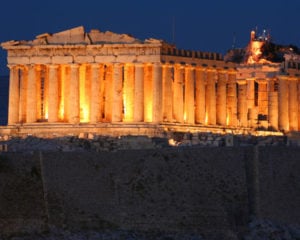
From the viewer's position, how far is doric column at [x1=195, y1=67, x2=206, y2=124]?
274 feet

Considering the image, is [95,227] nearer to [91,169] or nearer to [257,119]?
[91,169]

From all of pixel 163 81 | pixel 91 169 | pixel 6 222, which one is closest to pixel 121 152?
pixel 91 169

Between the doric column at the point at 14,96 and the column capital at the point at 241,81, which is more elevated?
the column capital at the point at 241,81

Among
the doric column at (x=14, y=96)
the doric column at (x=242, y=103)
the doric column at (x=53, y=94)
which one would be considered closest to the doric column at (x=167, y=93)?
the doric column at (x=53, y=94)

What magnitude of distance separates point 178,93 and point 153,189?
1919cm

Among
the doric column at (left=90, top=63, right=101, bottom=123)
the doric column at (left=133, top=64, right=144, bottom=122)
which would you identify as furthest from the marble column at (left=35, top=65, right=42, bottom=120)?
the doric column at (left=133, top=64, right=144, bottom=122)

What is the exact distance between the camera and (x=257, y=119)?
297ft

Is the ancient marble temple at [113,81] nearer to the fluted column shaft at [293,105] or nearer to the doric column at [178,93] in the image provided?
the doric column at [178,93]

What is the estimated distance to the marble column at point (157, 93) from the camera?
3155 inches

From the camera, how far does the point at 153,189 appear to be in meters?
63.6

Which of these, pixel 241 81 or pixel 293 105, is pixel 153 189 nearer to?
pixel 293 105

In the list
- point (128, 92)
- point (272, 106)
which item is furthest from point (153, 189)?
point (272, 106)

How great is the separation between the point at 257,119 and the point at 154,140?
→ 1981 centimetres

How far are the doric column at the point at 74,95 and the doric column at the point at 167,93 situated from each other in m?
5.02
